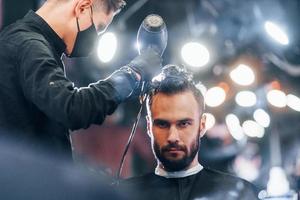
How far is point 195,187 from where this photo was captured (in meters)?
2.97

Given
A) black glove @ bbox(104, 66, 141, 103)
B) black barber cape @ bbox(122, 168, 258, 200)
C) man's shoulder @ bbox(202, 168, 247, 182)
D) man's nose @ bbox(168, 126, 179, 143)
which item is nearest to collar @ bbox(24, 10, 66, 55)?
black glove @ bbox(104, 66, 141, 103)

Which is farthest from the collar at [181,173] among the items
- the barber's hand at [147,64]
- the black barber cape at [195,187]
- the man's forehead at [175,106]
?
the barber's hand at [147,64]

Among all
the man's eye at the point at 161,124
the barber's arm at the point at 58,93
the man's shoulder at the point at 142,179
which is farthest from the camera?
the man's shoulder at the point at 142,179

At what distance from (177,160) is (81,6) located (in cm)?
109

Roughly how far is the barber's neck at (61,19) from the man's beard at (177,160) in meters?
0.96

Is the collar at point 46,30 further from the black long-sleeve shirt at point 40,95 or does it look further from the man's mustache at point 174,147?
the man's mustache at point 174,147

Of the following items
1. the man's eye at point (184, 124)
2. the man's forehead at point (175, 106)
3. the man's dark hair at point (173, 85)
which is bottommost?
the man's eye at point (184, 124)

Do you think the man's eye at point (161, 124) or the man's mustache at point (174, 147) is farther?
the man's eye at point (161, 124)

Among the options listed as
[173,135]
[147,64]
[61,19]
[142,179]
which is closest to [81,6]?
[61,19]

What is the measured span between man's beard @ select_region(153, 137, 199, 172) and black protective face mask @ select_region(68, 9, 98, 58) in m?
0.84

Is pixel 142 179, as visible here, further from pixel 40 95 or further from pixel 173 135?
pixel 40 95

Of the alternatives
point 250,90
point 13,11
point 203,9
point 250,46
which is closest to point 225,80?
point 250,90

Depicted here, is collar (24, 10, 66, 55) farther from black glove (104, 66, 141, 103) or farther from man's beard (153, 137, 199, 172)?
man's beard (153, 137, 199, 172)

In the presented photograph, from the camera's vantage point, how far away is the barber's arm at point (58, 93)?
1801 millimetres
